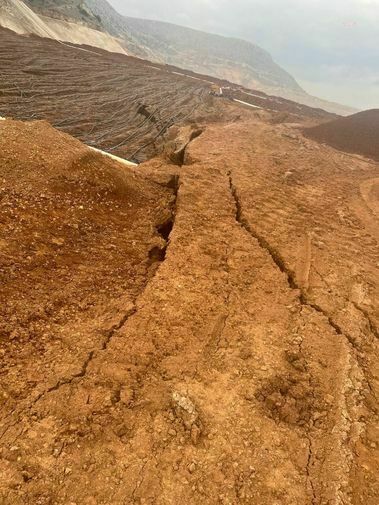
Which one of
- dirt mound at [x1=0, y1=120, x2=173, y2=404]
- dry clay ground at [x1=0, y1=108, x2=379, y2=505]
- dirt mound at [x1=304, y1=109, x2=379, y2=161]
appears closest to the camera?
dry clay ground at [x1=0, y1=108, x2=379, y2=505]

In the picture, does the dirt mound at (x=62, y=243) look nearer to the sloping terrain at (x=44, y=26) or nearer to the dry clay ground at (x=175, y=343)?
the dry clay ground at (x=175, y=343)

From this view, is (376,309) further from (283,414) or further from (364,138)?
(364,138)

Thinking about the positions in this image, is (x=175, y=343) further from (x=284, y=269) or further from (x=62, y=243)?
(x=284, y=269)

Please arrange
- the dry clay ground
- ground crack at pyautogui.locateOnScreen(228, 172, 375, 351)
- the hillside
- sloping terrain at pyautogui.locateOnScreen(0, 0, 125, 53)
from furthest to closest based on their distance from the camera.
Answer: the hillside
sloping terrain at pyautogui.locateOnScreen(0, 0, 125, 53)
ground crack at pyautogui.locateOnScreen(228, 172, 375, 351)
the dry clay ground

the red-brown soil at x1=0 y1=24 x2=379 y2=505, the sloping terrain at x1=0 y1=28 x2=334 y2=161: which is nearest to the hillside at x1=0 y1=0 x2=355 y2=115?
the sloping terrain at x1=0 y1=28 x2=334 y2=161

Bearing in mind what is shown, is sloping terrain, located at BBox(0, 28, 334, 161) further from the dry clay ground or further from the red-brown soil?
the dry clay ground

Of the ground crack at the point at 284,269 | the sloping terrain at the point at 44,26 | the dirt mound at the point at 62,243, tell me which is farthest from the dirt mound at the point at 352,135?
the sloping terrain at the point at 44,26
